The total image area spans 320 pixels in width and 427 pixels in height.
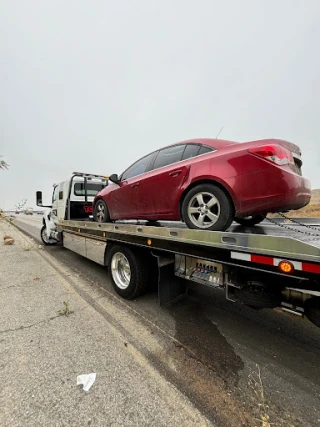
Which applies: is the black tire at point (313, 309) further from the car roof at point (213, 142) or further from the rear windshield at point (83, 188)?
the rear windshield at point (83, 188)

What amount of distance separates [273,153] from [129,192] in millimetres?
2425

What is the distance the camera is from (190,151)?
10.3ft

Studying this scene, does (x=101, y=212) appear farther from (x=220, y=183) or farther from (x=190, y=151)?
(x=220, y=183)

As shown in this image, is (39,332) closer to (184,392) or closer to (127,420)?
(127,420)

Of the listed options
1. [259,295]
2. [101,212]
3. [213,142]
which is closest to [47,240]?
[101,212]

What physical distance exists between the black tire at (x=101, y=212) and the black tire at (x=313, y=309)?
12.3 ft

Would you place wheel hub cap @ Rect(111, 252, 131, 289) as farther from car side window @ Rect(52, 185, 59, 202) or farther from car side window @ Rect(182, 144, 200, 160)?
car side window @ Rect(52, 185, 59, 202)

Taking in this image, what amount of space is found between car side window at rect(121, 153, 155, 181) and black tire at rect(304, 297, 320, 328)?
9.76 ft

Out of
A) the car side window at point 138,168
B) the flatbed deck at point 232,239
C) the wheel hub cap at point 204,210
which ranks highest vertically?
the car side window at point 138,168

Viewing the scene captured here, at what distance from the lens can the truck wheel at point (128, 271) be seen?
11.0 feet

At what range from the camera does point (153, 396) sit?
1753mm

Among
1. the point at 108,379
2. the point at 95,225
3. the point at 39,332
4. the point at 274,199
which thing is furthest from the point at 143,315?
the point at 274,199

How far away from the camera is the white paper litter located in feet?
6.06

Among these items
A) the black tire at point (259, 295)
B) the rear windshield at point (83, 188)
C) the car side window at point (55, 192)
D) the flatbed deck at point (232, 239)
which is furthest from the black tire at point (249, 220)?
the car side window at point (55, 192)
